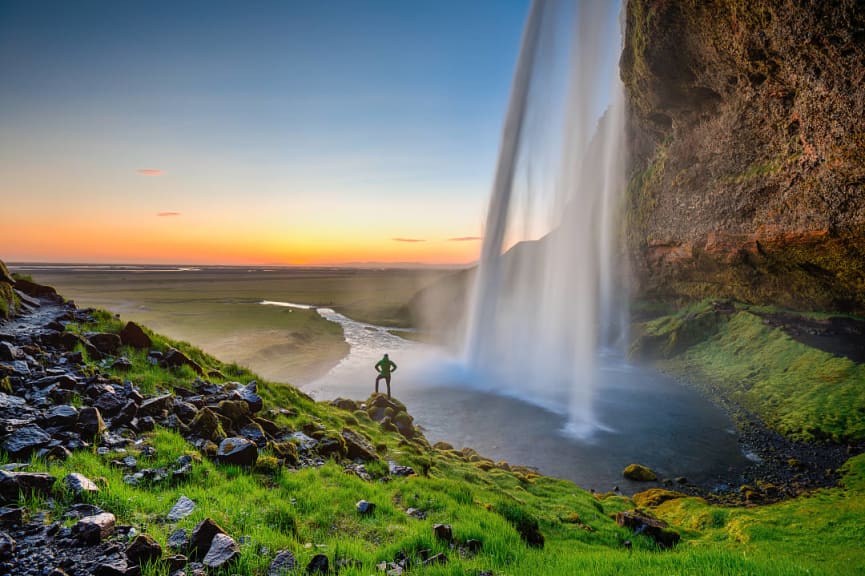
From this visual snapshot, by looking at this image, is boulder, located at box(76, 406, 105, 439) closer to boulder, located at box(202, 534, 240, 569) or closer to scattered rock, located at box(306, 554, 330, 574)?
boulder, located at box(202, 534, 240, 569)

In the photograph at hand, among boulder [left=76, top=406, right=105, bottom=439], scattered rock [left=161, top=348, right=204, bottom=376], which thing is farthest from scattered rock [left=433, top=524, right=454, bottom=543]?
scattered rock [left=161, top=348, right=204, bottom=376]

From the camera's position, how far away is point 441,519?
6.62 m

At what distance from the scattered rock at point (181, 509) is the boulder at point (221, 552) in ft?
3.07

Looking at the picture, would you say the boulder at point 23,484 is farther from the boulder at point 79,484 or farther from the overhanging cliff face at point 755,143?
the overhanging cliff face at point 755,143

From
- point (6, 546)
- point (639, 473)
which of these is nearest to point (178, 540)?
point (6, 546)

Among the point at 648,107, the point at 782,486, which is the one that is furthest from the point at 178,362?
the point at 648,107

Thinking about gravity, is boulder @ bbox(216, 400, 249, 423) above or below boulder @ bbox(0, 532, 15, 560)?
below

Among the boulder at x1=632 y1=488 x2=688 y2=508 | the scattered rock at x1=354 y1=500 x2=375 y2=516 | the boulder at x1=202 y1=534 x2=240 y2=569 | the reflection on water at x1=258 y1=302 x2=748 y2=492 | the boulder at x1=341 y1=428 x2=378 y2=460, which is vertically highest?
the boulder at x1=202 y1=534 x2=240 y2=569

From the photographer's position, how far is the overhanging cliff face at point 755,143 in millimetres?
21062

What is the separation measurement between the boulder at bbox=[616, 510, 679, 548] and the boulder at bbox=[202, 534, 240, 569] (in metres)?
8.02

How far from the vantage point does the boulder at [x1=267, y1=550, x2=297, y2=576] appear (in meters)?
4.42

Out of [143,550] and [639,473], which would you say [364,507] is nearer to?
[143,550]

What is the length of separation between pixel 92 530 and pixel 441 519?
15.6 ft

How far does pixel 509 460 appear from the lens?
1642cm
